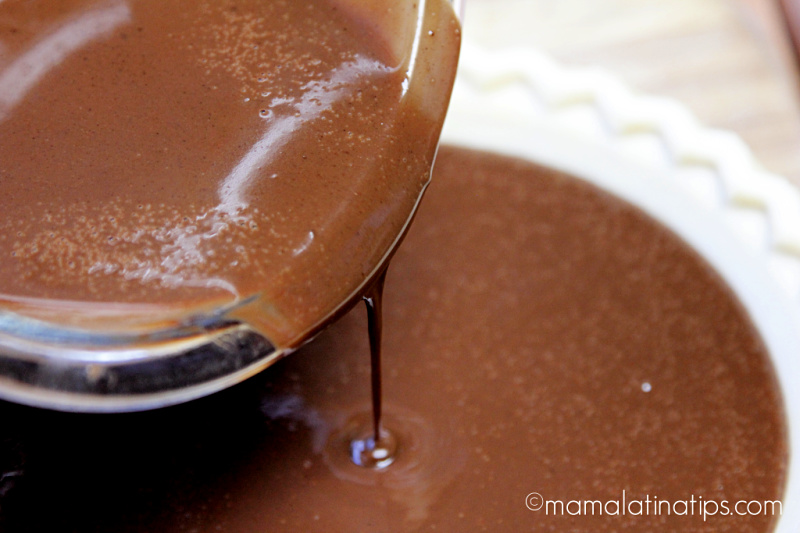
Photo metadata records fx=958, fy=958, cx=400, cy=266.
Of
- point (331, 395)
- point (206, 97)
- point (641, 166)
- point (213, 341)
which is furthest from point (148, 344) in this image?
point (641, 166)

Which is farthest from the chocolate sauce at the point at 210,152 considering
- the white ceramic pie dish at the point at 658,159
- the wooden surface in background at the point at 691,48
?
the wooden surface in background at the point at 691,48

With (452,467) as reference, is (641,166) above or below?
above

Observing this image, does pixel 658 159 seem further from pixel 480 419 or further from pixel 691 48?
pixel 480 419

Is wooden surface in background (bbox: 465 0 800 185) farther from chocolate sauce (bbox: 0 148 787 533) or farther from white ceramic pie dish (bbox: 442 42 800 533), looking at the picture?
chocolate sauce (bbox: 0 148 787 533)

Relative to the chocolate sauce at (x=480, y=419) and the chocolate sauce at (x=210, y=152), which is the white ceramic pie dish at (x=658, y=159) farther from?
the chocolate sauce at (x=210, y=152)

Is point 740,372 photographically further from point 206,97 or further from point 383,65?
point 206,97

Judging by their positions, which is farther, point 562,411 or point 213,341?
point 562,411

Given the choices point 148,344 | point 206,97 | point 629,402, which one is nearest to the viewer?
point 148,344
